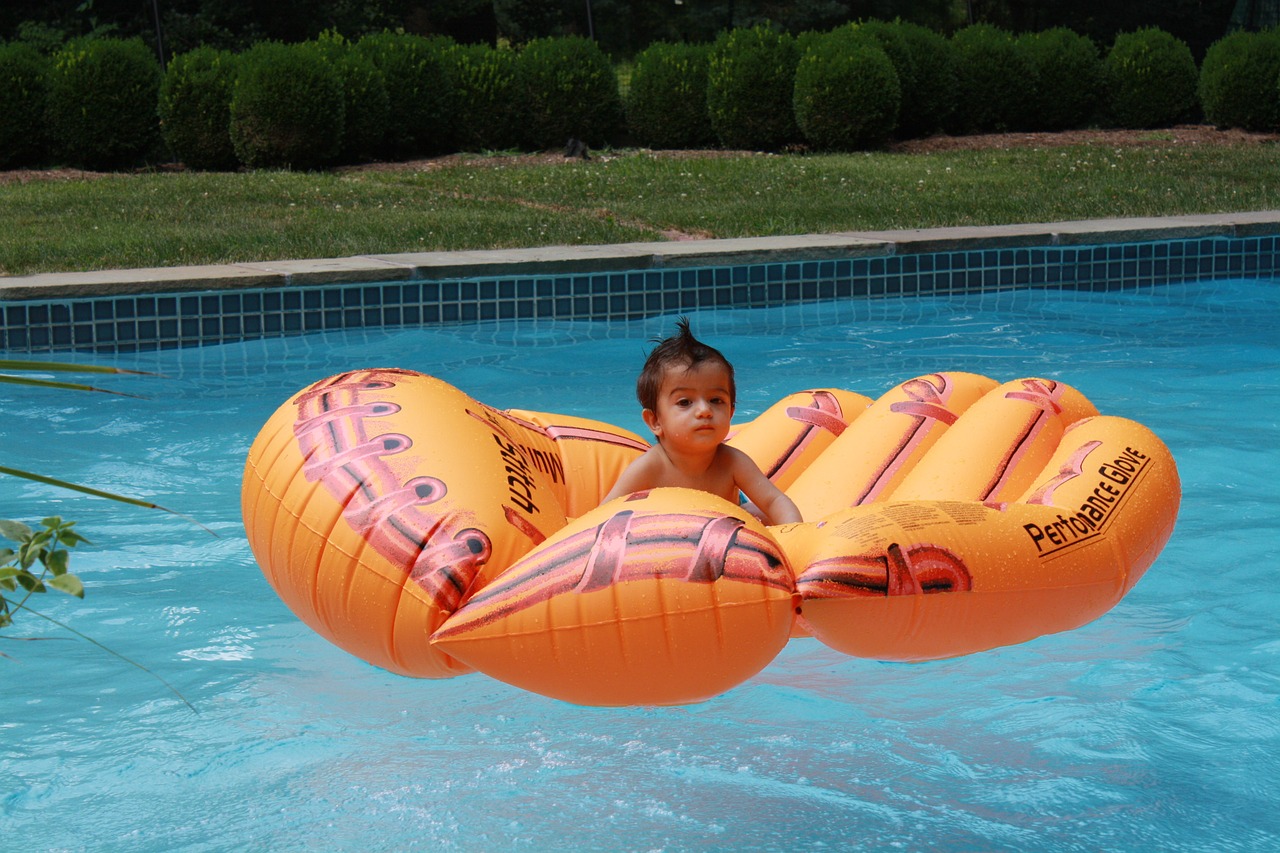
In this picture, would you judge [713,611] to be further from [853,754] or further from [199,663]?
[199,663]

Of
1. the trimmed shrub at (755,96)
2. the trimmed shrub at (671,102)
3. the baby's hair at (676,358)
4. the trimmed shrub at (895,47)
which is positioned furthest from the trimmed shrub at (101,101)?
the baby's hair at (676,358)

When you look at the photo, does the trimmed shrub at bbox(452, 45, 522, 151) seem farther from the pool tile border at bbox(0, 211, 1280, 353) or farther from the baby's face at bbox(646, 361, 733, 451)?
the baby's face at bbox(646, 361, 733, 451)

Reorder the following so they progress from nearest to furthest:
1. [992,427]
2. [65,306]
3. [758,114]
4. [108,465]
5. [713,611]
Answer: [713,611]
[992,427]
[108,465]
[65,306]
[758,114]

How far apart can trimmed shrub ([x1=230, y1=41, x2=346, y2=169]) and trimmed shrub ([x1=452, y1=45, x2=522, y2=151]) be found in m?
1.73

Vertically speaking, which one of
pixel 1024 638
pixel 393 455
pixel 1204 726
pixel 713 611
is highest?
pixel 393 455

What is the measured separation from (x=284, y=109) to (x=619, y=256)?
565 centimetres

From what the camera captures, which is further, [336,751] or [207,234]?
[207,234]

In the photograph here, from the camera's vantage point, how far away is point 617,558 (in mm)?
2605

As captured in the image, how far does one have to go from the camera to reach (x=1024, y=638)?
300 cm

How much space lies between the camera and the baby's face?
3.32 meters

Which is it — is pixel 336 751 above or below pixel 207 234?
below

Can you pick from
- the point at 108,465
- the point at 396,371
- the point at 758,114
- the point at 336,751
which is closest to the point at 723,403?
the point at 396,371

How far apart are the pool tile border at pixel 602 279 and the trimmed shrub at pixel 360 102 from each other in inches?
222

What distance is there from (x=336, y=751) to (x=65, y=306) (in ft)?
14.1
